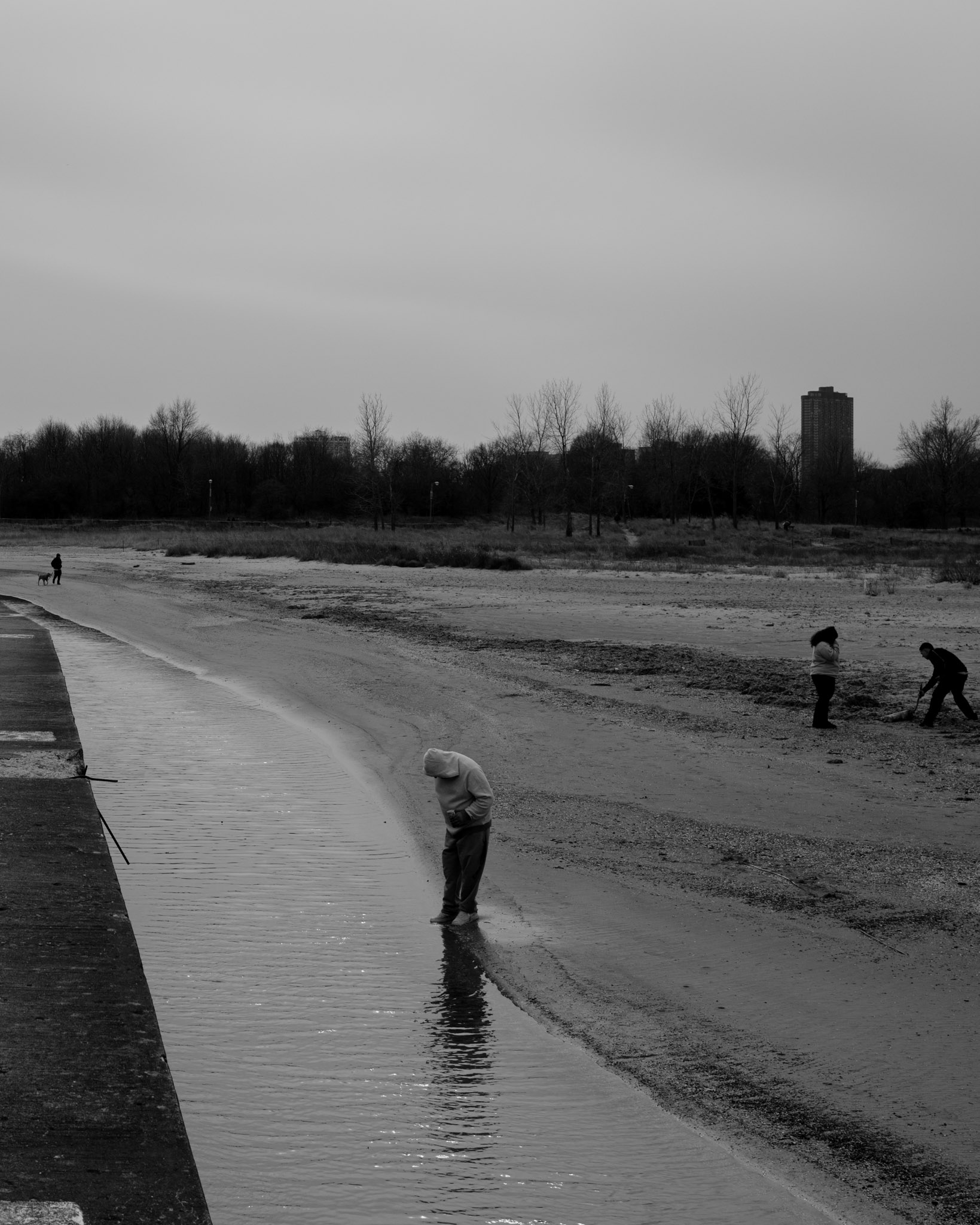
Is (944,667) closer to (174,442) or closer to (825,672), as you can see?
(825,672)

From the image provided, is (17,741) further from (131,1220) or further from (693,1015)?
(131,1220)

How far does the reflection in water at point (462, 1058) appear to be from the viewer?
6.50m

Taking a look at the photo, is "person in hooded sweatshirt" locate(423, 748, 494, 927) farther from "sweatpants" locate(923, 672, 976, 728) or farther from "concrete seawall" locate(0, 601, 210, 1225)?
"sweatpants" locate(923, 672, 976, 728)

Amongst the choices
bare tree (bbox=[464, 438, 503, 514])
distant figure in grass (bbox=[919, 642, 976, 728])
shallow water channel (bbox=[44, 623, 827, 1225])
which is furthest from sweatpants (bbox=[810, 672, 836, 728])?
bare tree (bbox=[464, 438, 503, 514])

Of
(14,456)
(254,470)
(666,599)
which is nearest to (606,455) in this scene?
(254,470)

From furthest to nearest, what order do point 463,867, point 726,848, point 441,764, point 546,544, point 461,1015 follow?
point 546,544 < point 726,848 < point 463,867 < point 441,764 < point 461,1015

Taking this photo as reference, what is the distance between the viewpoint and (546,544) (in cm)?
6212

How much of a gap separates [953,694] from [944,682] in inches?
7.4

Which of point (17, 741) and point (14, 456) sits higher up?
point (14, 456)

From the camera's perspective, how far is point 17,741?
14078mm

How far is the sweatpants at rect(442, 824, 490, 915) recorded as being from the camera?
9.61m

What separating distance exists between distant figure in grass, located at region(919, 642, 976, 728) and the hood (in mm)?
8772

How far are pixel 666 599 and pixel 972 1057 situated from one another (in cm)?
2655

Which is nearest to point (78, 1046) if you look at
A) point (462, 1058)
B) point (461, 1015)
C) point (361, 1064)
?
point (361, 1064)
